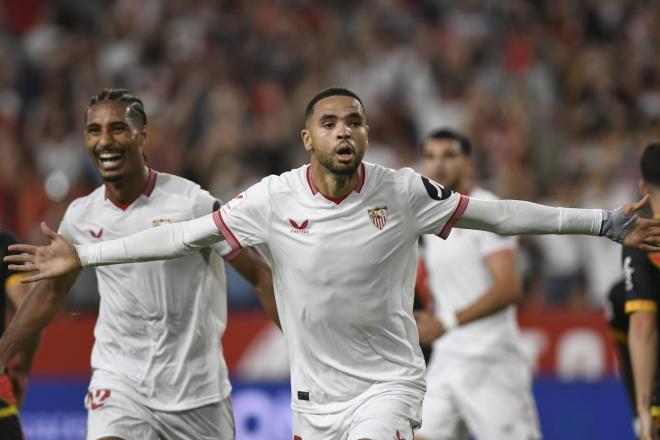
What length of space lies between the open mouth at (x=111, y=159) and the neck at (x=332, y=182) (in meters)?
1.27

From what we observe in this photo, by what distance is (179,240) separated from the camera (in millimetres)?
6438

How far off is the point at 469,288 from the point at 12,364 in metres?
3.33

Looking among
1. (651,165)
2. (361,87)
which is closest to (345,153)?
(651,165)

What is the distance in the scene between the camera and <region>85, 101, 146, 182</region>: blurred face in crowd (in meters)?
7.11

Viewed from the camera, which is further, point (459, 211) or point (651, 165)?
point (651, 165)

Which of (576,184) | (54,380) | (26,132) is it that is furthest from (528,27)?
(54,380)

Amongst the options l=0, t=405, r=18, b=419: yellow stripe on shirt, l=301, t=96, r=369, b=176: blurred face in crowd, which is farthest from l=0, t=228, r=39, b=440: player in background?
l=301, t=96, r=369, b=176: blurred face in crowd

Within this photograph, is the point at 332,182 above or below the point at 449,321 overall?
above

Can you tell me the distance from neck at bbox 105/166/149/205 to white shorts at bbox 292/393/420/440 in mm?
1665

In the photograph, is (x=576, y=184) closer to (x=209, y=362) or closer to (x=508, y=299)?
(x=508, y=299)

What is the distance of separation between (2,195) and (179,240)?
24.8 feet

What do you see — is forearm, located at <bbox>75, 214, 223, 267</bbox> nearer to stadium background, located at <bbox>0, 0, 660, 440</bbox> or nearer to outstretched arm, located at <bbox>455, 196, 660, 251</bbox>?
outstretched arm, located at <bbox>455, 196, 660, 251</bbox>

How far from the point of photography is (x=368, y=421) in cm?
615

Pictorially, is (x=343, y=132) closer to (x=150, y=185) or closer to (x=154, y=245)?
(x=154, y=245)
